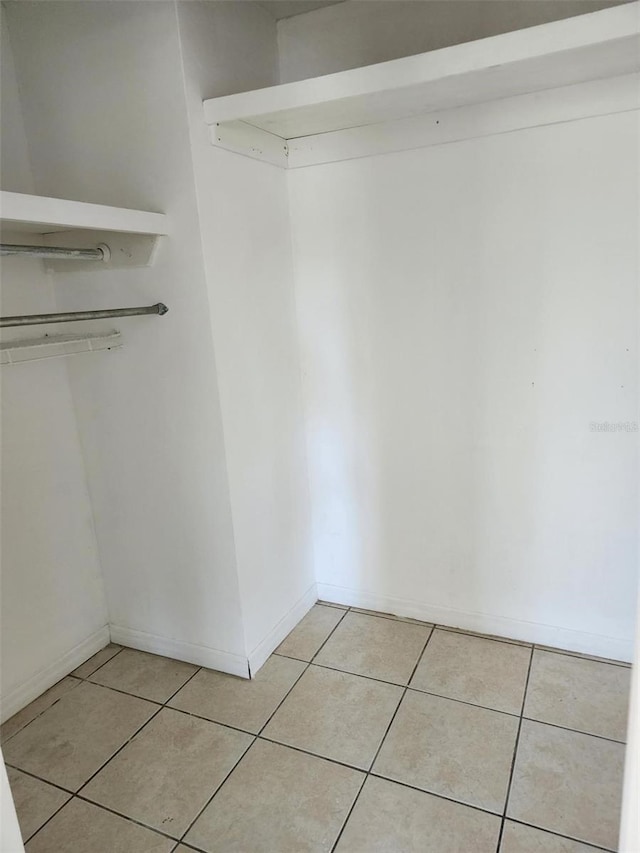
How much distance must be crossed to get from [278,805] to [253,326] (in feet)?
4.52

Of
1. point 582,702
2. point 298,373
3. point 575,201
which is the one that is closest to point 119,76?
point 298,373

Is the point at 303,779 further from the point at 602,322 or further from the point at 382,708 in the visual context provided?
the point at 602,322

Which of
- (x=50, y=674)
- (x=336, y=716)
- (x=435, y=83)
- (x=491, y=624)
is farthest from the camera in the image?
(x=491, y=624)

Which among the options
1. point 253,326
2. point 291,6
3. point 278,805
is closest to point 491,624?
point 278,805

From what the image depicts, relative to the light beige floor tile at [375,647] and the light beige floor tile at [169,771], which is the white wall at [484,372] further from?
the light beige floor tile at [169,771]

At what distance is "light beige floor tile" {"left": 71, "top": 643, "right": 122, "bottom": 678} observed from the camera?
208 cm

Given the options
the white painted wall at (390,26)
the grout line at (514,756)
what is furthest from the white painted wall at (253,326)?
the grout line at (514,756)

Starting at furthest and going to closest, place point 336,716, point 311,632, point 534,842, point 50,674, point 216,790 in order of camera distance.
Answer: point 311,632
point 50,674
point 336,716
point 216,790
point 534,842

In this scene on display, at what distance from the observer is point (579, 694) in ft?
5.91

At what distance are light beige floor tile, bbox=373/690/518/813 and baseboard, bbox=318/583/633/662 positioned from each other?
0.39 m

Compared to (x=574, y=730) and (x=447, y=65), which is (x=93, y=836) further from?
(x=447, y=65)

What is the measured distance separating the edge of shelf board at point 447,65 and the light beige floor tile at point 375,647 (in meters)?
1.76

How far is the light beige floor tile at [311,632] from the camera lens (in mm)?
2119

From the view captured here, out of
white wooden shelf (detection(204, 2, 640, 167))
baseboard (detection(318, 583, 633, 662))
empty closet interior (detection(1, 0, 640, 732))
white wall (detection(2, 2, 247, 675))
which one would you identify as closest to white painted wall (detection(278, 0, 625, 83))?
empty closet interior (detection(1, 0, 640, 732))
